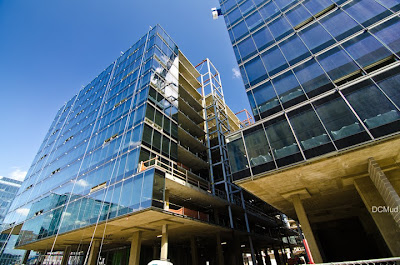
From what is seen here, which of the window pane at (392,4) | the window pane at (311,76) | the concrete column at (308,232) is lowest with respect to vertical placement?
the concrete column at (308,232)

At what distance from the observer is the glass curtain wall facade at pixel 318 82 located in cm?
1177

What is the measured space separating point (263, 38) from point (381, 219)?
59.1 ft

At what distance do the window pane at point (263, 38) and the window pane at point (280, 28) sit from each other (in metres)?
0.44

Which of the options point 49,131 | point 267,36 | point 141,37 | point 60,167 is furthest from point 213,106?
point 49,131

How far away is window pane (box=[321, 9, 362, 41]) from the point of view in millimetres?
15156

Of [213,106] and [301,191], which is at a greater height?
[213,106]

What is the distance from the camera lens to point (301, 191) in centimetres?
1545

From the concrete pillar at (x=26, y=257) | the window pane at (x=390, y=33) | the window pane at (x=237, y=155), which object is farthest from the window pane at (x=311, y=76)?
the concrete pillar at (x=26, y=257)

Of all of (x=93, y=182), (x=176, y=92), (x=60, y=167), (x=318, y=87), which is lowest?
A: (x=93, y=182)

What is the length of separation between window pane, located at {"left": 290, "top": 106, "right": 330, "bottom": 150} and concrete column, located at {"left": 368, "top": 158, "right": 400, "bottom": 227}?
2.97 meters

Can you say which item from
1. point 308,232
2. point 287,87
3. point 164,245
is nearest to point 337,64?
point 287,87

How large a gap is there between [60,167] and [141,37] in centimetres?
2431

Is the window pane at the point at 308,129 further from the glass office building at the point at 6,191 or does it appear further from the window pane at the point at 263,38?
the glass office building at the point at 6,191

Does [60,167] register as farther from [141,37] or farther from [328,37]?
[328,37]
